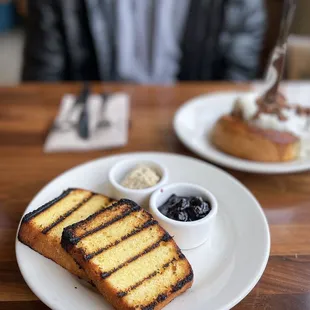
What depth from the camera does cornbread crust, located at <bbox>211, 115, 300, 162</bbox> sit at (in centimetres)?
113

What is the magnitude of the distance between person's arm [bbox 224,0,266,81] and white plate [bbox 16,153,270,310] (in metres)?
1.12

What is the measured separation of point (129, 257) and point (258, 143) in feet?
1.81

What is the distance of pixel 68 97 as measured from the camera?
152cm

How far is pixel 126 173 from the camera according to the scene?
1.05 meters

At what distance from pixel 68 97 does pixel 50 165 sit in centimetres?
43

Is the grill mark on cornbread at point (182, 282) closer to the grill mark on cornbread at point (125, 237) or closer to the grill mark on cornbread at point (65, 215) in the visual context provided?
→ the grill mark on cornbread at point (125, 237)

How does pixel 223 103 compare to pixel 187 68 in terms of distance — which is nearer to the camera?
pixel 223 103

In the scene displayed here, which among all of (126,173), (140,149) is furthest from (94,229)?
(140,149)

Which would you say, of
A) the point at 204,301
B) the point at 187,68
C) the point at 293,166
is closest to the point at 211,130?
the point at 293,166

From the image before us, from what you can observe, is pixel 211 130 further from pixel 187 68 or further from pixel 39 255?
pixel 187 68

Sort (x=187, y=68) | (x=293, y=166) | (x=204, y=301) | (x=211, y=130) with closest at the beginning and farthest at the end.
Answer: (x=204, y=301) → (x=293, y=166) → (x=211, y=130) → (x=187, y=68)

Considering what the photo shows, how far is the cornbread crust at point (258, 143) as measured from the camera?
3.71 feet

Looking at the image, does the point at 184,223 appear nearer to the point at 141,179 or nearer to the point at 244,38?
the point at 141,179

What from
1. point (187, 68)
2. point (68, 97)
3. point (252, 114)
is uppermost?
point (252, 114)
